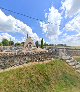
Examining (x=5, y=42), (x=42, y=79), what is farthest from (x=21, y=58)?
(x=5, y=42)

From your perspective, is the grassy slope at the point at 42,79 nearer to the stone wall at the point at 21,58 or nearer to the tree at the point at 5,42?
the stone wall at the point at 21,58

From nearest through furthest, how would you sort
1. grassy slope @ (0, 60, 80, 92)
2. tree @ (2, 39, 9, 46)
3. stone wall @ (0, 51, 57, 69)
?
1. grassy slope @ (0, 60, 80, 92)
2. stone wall @ (0, 51, 57, 69)
3. tree @ (2, 39, 9, 46)

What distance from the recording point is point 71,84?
25.0 metres

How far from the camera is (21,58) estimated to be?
84.4 feet

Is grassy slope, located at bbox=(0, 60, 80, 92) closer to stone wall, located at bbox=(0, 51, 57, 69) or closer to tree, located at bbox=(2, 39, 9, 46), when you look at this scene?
stone wall, located at bbox=(0, 51, 57, 69)

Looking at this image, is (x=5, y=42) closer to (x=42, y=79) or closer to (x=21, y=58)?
(x=21, y=58)

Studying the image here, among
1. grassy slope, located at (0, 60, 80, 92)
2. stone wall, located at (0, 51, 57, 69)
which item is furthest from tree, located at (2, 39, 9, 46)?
grassy slope, located at (0, 60, 80, 92)

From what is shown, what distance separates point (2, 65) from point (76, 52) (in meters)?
33.8

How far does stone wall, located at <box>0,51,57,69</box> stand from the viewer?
23728 mm

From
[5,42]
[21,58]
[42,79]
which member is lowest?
[42,79]

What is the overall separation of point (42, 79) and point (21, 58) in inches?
146

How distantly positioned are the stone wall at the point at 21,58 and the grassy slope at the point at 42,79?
124 cm

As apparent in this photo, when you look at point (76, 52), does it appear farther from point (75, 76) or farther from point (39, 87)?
point (39, 87)

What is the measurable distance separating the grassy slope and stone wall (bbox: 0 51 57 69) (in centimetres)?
124
